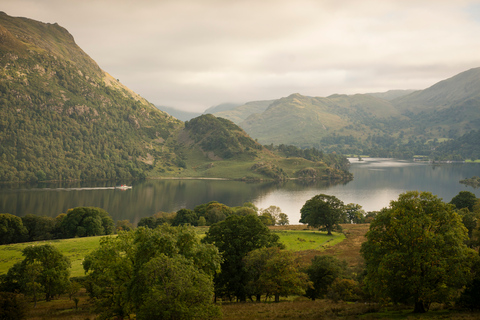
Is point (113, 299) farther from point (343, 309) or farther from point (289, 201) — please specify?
point (289, 201)

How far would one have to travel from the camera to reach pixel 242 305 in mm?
37125

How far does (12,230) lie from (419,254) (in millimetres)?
102004

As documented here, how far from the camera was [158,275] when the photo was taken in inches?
957

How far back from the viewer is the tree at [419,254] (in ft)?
89.7

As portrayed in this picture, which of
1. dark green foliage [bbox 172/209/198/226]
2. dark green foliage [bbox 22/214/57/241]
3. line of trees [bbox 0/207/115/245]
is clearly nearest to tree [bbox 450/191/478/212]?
dark green foliage [bbox 172/209/198/226]

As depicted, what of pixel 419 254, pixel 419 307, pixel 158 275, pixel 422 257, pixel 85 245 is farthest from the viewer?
pixel 85 245

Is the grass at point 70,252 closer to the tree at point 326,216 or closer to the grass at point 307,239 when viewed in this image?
the grass at point 307,239

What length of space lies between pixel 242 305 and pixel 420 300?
1725cm

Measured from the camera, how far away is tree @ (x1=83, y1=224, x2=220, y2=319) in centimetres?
2336

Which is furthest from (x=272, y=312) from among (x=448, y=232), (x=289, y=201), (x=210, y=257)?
(x=289, y=201)

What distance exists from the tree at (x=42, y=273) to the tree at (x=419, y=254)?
3666cm

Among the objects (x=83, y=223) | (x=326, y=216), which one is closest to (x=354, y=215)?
(x=326, y=216)

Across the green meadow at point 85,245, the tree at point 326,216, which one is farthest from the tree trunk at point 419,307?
the tree at point 326,216

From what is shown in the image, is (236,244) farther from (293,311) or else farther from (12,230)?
(12,230)
